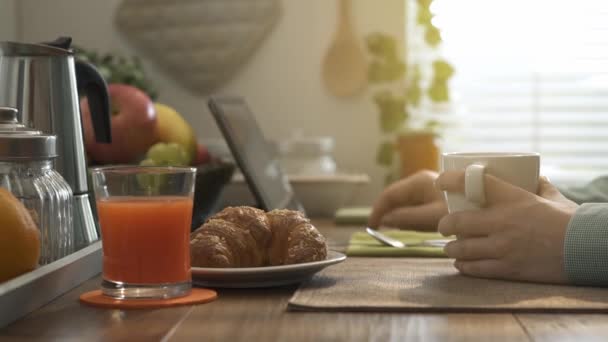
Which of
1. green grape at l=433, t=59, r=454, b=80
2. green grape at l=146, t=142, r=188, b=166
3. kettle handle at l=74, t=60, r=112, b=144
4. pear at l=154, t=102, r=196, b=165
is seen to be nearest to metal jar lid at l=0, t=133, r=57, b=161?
kettle handle at l=74, t=60, r=112, b=144

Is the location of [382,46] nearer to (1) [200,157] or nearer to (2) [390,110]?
(2) [390,110]

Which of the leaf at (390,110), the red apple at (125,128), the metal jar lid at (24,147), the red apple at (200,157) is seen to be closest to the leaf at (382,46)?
the leaf at (390,110)

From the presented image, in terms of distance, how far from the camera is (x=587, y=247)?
907mm

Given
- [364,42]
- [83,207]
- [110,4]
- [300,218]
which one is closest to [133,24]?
[110,4]

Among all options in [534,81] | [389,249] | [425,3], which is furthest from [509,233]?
[534,81]

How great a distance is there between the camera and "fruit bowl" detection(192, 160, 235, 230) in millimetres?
1411

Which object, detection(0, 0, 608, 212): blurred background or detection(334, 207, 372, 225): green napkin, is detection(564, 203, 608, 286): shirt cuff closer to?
detection(334, 207, 372, 225): green napkin

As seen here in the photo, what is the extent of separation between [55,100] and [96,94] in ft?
0.49

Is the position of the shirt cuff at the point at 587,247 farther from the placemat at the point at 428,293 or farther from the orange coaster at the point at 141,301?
the orange coaster at the point at 141,301

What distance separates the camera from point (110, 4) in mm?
2604

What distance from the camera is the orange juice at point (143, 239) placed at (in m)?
0.80

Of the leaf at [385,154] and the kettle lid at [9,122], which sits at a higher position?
the kettle lid at [9,122]

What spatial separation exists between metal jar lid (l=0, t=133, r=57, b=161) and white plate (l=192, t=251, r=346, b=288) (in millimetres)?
189

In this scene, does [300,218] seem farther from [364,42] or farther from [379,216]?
[364,42]
